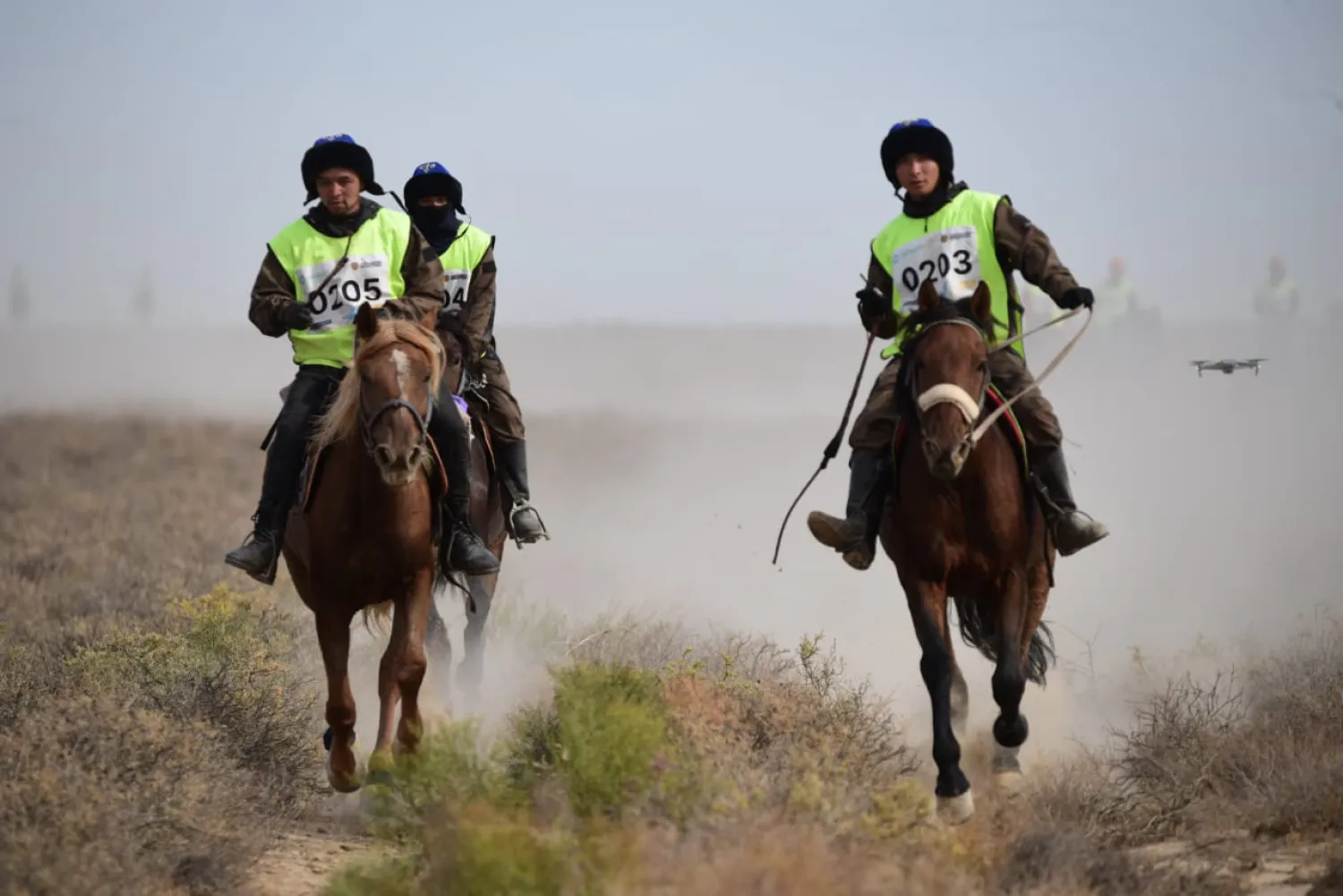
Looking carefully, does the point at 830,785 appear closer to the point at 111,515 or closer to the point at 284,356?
the point at 111,515

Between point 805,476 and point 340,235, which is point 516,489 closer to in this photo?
point 340,235

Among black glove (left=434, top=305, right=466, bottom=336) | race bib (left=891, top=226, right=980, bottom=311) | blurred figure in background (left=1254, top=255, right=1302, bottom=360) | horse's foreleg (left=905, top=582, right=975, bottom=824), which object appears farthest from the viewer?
blurred figure in background (left=1254, top=255, right=1302, bottom=360)

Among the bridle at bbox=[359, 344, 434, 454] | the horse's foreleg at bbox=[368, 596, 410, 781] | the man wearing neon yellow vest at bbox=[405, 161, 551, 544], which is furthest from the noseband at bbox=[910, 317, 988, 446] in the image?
the man wearing neon yellow vest at bbox=[405, 161, 551, 544]

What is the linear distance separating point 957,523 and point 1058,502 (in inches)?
29.8

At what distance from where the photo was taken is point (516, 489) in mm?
12328

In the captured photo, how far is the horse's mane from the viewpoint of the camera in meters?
9.30

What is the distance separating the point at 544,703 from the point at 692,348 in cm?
3801

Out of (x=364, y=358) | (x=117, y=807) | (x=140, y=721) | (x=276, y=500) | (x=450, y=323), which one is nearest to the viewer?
(x=117, y=807)

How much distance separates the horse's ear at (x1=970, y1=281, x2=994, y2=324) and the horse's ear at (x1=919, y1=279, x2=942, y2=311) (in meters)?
0.18

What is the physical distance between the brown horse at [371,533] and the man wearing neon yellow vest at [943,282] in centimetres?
220

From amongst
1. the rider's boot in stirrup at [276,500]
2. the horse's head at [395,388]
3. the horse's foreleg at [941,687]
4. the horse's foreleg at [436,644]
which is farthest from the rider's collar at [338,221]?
the horse's foreleg at [941,687]

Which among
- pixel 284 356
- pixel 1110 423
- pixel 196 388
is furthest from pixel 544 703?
pixel 284 356

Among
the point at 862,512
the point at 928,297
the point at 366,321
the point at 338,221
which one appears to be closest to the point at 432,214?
the point at 338,221

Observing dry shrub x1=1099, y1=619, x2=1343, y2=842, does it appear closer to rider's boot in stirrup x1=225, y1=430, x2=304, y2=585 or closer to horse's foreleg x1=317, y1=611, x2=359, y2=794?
horse's foreleg x1=317, y1=611, x2=359, y2=794
